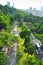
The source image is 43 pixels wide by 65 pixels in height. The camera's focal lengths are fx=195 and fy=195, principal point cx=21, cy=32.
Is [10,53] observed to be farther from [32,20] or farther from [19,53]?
[32,20]

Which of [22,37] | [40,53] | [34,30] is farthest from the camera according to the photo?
[34,30]

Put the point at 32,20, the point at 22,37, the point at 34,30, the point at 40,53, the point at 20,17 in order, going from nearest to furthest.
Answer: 1. the point at 40,53
2. the point at 22,37
3. the point at 34,30
4. the point at 32,20
5. the point at 20,17

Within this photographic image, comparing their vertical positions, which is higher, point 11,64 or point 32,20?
point 11,64

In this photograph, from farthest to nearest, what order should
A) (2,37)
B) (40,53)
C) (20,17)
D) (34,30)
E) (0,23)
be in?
(20,17) → (34,30) → (0,23) → (40,53) → (2,37)

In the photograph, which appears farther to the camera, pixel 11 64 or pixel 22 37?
pixel 22 37

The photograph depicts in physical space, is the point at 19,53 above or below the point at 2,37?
below

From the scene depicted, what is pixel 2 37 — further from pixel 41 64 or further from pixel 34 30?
pixel 34 30

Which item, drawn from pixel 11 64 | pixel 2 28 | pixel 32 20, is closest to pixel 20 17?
pixel 32 20

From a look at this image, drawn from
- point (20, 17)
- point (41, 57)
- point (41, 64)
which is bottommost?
point (20, 17)

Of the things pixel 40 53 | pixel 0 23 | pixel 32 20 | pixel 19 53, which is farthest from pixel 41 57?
pixel 32 20
